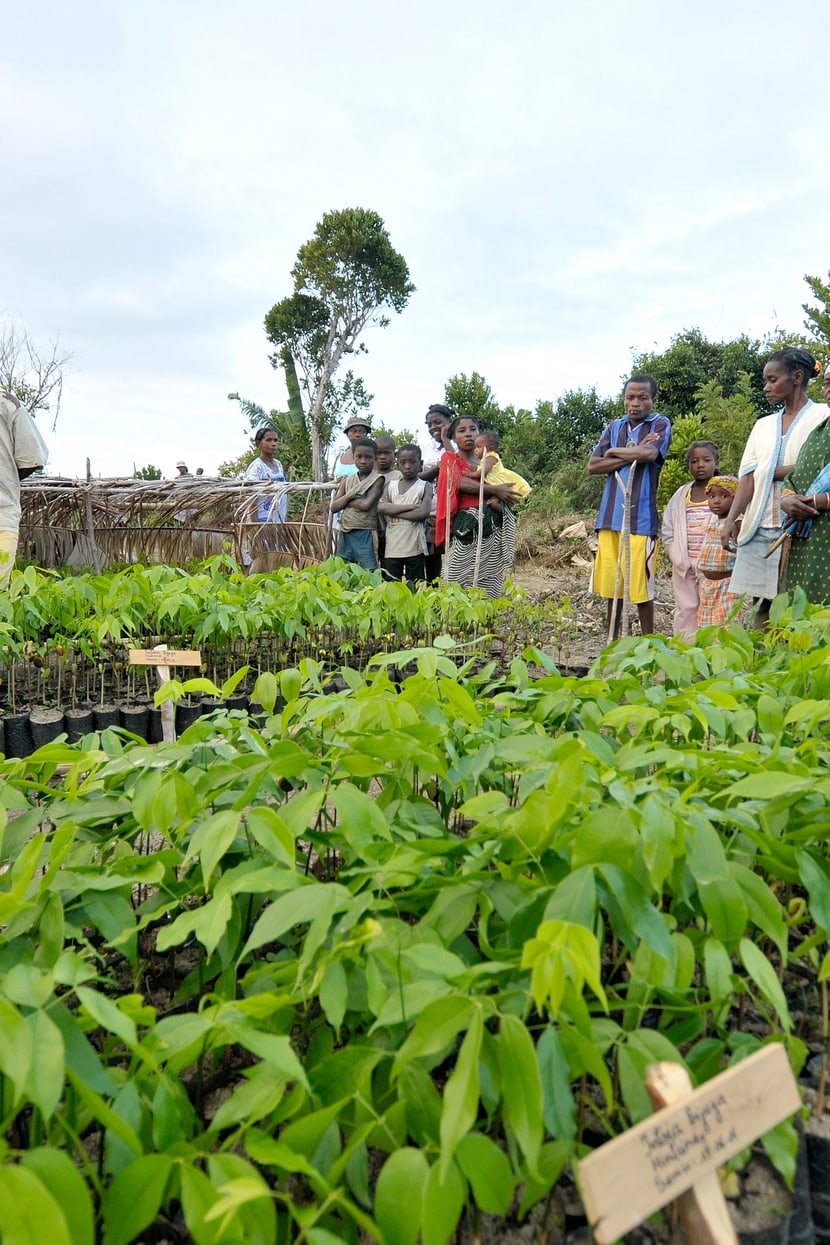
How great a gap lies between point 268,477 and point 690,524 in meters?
3.99

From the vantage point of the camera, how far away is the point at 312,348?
2188 cm

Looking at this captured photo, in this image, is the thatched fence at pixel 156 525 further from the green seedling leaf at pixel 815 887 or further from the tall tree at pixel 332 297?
the tall tree at pixel 332 297

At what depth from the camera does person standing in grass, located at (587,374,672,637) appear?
4.89 meters

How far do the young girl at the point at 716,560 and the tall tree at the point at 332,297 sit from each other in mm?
16197

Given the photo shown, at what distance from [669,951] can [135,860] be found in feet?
2.17

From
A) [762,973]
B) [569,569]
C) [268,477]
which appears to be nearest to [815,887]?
[762,973]

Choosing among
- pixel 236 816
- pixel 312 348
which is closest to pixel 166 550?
pixel 236 816

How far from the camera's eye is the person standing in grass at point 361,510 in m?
5.84

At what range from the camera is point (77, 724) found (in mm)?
3434

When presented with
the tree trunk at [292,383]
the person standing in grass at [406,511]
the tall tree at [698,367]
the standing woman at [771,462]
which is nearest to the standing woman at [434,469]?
the person standing in grass at [406,511]

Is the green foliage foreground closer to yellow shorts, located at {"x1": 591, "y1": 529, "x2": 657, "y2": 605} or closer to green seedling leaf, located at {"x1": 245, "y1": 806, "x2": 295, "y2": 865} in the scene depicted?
green seedling leaf, located at {"x1": 245, "y1": 806, "x2": 295, "y2": 865}

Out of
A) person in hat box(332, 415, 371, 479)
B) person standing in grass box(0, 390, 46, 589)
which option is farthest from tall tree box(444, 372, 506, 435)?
person standing in grass box(0, 390, 46, 589)

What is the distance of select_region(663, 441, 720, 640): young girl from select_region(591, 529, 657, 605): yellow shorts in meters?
0.19

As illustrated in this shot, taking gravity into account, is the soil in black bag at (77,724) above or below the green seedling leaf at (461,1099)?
below
